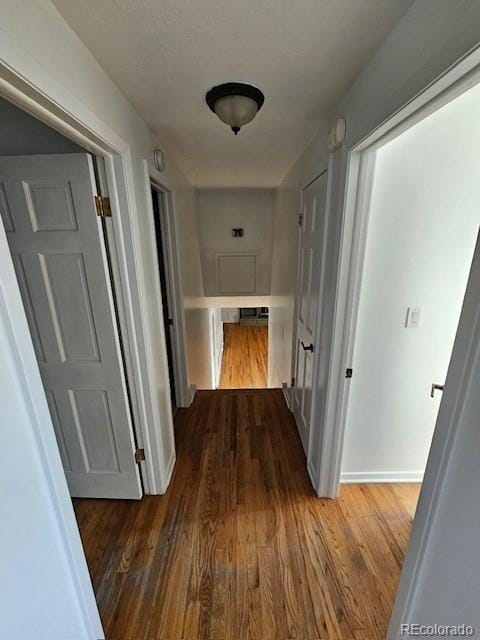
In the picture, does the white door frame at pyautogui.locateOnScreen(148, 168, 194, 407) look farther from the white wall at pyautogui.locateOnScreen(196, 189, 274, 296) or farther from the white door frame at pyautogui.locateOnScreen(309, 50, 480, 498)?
the white wall at pyautogui.locateOnScreen(196, 189, 274, 296)

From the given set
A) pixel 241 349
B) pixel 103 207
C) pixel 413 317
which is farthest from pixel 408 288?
pixel 241 349

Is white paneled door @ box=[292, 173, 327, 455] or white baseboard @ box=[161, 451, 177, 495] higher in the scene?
white paneled door @ box=[292, 173, 327, 455]

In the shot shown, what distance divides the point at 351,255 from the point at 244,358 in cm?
662

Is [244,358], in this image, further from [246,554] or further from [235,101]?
[235,101]

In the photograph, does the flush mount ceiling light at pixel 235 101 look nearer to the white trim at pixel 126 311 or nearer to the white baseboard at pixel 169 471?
the white trim at pixel 126 311

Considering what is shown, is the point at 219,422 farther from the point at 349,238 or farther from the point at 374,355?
the point at 349,238

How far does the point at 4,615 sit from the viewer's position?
0.68 m

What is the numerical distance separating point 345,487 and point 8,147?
2721 mm

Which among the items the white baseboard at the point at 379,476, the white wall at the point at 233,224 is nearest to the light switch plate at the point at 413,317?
the white baseboard at the point at 379,476

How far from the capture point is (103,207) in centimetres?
133

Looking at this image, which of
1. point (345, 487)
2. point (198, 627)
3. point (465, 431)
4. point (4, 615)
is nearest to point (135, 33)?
point (465, 431)

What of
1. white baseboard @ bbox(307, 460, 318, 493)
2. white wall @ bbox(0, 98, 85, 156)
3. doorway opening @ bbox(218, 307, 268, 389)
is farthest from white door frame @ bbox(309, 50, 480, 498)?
doorway opening @ bbox(218, 307, 268, 389)

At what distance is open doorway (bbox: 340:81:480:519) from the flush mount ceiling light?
24.0 inches

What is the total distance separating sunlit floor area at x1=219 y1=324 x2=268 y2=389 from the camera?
6621 mm
